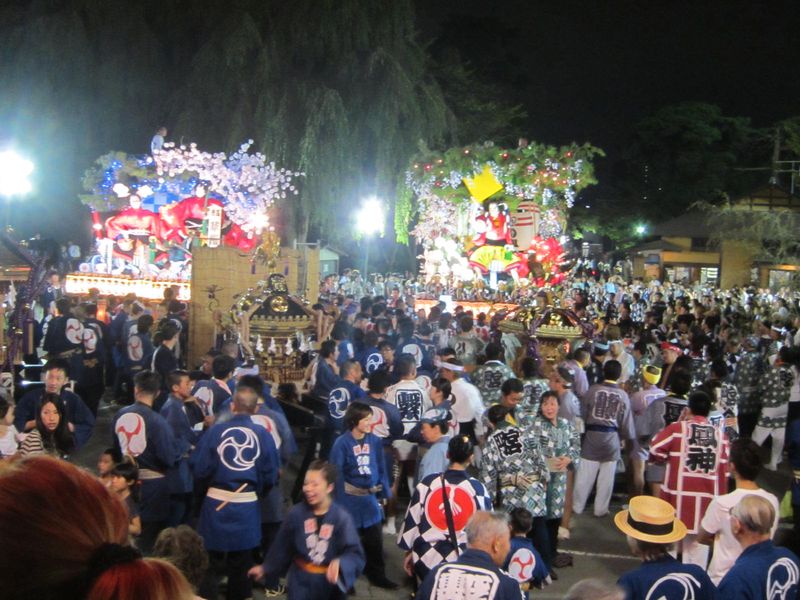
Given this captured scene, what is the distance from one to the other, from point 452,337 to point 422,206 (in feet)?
31.9

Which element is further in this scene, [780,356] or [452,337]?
[452,337]

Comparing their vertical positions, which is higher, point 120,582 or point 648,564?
point 120,582

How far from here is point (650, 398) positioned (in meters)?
7.94

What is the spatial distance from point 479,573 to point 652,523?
984mm

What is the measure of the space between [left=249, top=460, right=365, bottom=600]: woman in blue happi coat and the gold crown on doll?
14.5 m

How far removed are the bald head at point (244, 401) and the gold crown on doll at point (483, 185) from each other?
44.0 ft

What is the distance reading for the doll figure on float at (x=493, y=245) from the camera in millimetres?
17969

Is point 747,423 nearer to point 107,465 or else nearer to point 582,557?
point 582,557

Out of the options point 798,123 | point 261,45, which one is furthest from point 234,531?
point 798,123

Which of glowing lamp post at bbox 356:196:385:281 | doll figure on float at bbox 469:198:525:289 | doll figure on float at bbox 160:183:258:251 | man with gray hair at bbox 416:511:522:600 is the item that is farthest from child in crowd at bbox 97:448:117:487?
glowing lamp post at bbox 356:196:385:281

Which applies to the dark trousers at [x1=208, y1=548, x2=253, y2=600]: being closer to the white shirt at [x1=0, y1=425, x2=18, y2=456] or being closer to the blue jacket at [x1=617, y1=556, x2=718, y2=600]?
the white shirt at [x1=0, y1=425, x2=18, y2=456]

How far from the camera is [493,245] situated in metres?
18.2

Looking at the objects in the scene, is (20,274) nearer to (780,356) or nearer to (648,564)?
(648,564)

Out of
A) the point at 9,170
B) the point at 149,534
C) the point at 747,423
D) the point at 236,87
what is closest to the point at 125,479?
the point at 149,534
